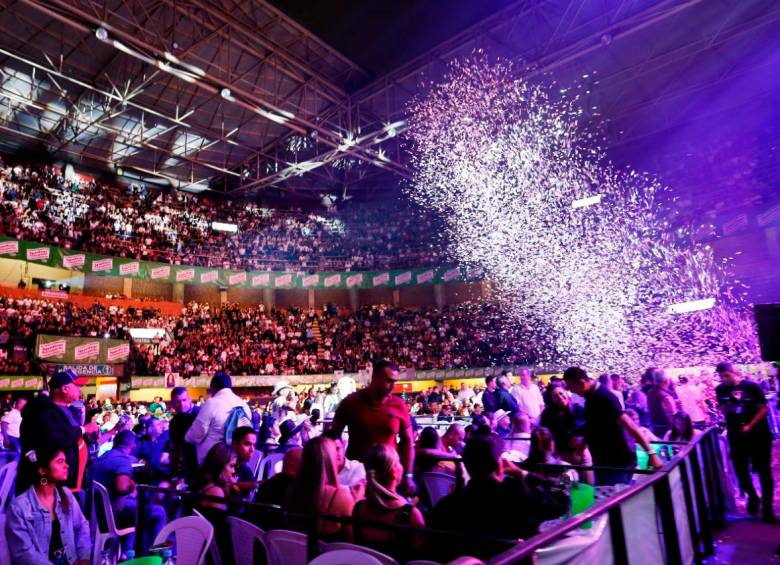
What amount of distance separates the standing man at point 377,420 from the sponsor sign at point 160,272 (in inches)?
824

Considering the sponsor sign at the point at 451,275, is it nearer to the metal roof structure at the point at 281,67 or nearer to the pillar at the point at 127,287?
the metal roof structure at the point at 281,67

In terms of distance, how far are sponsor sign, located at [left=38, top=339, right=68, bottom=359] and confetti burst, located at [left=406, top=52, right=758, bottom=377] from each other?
47.5 ft

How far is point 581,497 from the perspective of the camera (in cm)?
319

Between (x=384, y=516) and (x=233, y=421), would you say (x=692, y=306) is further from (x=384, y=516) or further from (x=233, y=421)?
(x=384, y=516)

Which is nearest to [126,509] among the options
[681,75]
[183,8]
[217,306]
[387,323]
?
[183,8]

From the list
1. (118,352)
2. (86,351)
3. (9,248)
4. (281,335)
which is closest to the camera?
(9,248)

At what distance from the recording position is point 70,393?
154 inches

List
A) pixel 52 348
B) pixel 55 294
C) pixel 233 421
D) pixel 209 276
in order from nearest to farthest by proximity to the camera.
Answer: pixel 233 421 → pixel 52 348 → pixel 55 294 → pixel 209 276

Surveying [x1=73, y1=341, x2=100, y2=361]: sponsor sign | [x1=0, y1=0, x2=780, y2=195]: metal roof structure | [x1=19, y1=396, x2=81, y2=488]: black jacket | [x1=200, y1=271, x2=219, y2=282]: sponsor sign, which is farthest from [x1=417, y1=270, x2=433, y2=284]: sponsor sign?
[x1=19, y1=396, x2=81, y2=488]: black jacket

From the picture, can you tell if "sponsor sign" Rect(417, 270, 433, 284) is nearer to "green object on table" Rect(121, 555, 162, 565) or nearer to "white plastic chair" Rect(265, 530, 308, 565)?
"green object on table" Rect(121, 555, 162, 565)

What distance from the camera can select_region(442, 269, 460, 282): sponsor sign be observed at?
83.3ft

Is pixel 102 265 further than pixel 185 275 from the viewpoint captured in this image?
No

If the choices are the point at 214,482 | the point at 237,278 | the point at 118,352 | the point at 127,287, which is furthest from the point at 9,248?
the point at 214,482

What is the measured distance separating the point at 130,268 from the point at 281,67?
11.2 m
